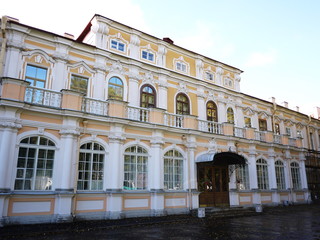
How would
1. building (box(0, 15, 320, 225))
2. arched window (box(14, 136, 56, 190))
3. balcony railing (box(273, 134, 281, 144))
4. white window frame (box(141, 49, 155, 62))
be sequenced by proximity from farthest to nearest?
balcony railing (box(273, 134, 281, 144)), white window frame (box(141, 49, 155, 62)), building (box(0, 15, 320, 225)), arched window (box(14, 136, 56, 190))

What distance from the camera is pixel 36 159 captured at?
10398 millimetres

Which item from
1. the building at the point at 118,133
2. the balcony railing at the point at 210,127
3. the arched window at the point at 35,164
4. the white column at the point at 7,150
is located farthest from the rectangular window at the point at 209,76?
the white column at the point at 7,150

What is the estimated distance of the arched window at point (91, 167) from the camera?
11.3m

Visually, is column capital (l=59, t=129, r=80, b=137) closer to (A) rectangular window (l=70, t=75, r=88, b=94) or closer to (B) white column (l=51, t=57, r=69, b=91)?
(B) white column (l=51, t=57, r=69, b=91)

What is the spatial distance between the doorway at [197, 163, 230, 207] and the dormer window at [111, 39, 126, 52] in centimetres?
798

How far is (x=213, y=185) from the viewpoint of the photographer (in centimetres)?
1515

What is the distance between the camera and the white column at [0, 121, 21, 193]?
9385 millimetres

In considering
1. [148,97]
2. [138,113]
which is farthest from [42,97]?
[148,97]

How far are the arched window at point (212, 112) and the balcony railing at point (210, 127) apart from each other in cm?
95

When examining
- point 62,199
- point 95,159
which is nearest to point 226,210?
point 95,159

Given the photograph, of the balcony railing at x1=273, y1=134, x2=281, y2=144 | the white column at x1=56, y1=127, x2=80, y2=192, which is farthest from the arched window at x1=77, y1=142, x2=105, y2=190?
the balcony railing at x1=273, y1=134, x2=281, y2=144

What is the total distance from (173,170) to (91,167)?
450 cm

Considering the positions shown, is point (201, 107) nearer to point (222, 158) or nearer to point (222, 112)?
point (222, 112)

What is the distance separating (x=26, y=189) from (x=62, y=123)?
2929 mm
